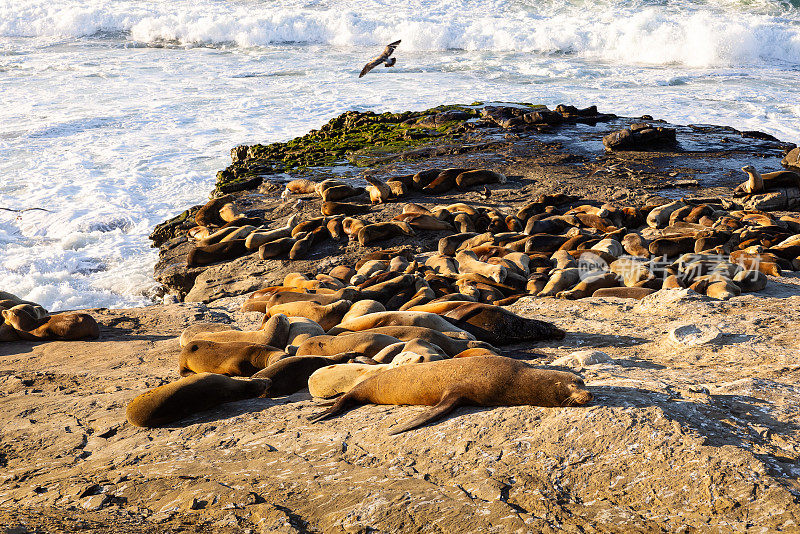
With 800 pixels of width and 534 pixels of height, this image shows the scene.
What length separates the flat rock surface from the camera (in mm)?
2311

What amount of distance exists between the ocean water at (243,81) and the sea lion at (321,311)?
3329 mm


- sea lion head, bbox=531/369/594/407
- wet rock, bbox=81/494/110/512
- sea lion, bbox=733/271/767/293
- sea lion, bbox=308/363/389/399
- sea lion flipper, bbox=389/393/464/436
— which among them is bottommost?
sea lion, bbox=733/271/767/293

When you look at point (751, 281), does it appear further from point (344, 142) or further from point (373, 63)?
point (344, 142)

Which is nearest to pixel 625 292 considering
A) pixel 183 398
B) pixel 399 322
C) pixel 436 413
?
pixel 399 322

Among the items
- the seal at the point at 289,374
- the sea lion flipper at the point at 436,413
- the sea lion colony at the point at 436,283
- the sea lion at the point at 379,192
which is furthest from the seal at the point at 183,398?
the sea lion at the point at 379,192

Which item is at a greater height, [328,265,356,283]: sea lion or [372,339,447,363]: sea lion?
[372,339,447,363]: sea lion

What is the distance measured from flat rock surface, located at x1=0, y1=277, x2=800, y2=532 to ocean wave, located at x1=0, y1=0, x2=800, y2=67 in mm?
22110

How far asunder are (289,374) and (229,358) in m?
0.64

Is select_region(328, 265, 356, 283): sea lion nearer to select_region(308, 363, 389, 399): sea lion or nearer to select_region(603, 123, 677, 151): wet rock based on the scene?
select_region(308, 363, 389, 399): sea lion

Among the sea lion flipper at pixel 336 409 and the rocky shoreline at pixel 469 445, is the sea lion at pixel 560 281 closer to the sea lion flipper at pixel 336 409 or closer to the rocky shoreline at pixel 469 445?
the rocky shoreline at pixel 469 445

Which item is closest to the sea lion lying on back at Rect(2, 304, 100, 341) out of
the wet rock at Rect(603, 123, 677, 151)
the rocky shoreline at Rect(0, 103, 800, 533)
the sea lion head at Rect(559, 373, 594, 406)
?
the rocky shoreline at Rect(0, 103, 800, 533)

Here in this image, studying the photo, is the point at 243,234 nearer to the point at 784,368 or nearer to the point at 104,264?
the point at 104,264

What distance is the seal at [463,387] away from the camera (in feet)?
9.98

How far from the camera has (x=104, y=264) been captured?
9.05 m
